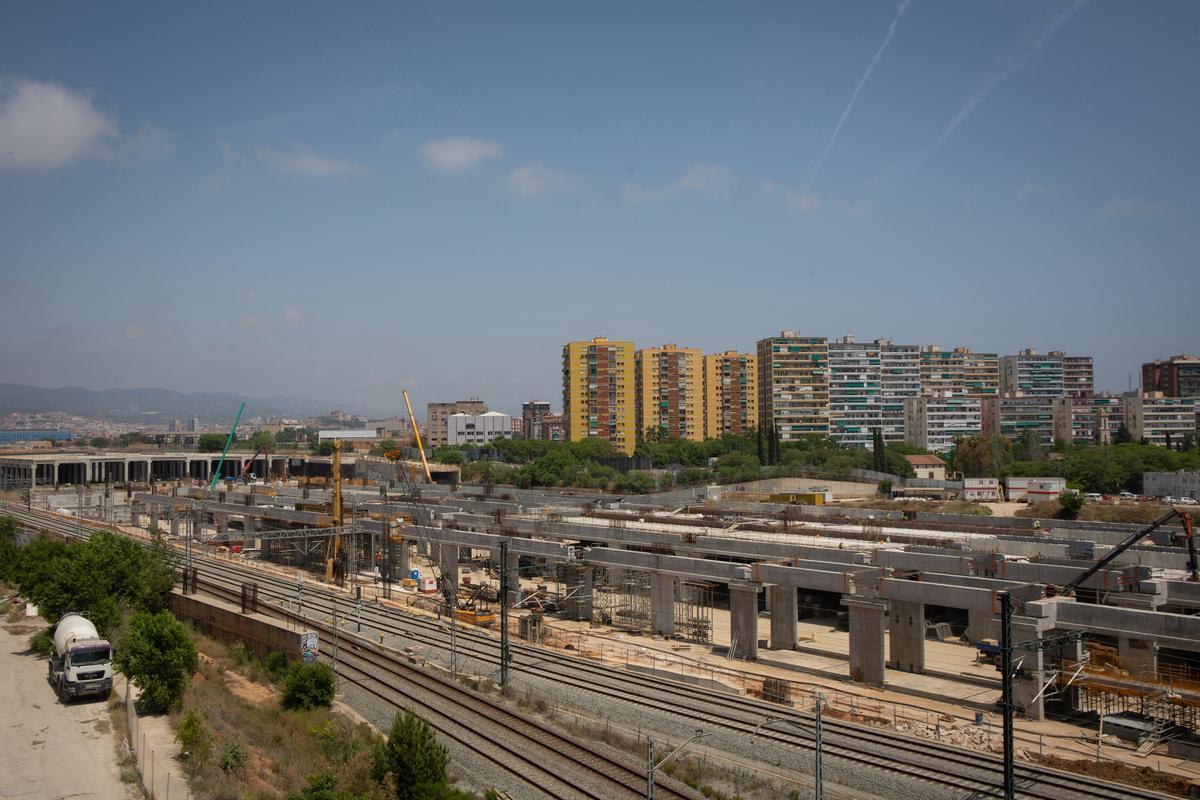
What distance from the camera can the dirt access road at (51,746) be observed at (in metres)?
16.3

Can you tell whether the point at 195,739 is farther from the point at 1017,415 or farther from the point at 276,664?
the point at 1017,415

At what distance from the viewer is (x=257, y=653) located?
2630 cm

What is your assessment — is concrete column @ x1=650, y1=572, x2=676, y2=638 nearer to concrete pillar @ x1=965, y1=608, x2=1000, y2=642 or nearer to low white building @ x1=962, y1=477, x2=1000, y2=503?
concrete pillar @ x1=965, y1=608, x2=1000, y2=642

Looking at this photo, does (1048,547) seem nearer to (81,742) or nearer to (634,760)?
(634,760)

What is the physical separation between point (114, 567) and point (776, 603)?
21095 millimetres

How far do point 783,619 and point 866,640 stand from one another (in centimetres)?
458

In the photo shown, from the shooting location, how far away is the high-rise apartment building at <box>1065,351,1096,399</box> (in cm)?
13788

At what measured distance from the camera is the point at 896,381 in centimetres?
11750

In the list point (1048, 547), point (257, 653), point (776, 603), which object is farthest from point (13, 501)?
point (1048, 547)

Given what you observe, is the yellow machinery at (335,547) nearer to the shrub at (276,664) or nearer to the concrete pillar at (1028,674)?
the shrub at (276,664)

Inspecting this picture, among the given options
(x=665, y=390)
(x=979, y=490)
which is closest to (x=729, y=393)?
(x=665, y=390)

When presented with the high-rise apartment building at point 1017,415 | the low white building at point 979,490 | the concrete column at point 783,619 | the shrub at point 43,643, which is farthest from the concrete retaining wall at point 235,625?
the high-rise apartment building at point 1017,415

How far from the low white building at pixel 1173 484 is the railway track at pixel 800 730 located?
5052 centimetres

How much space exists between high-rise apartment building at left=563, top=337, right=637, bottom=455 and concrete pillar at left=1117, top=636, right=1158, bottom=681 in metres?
90.8
